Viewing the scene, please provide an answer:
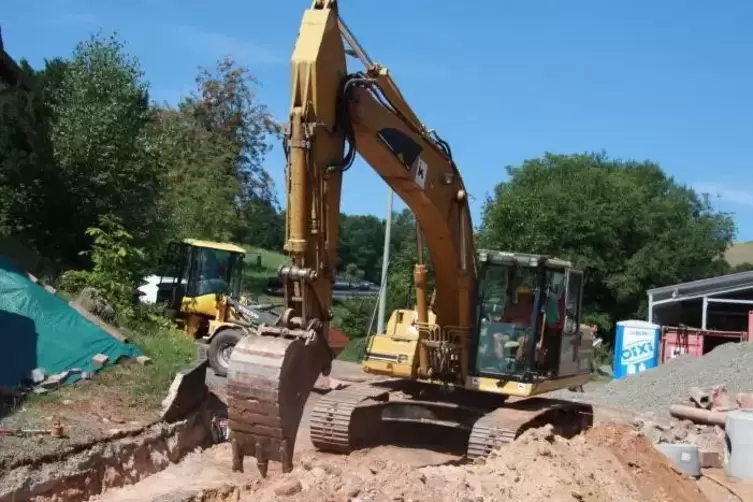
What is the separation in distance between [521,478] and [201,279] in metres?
12.3

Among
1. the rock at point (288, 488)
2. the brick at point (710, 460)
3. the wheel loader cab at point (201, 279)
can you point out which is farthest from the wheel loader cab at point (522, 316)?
the wheel loader cab at point (201, 279)

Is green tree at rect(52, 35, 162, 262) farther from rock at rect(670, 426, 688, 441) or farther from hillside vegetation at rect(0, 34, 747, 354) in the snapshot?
rock at rect(670, 426, 688, 441)

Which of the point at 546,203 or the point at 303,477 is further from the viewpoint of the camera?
the point at 546,203

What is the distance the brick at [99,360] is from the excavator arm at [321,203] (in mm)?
5311

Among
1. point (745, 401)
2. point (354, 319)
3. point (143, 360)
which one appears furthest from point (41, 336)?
point (354, 319)

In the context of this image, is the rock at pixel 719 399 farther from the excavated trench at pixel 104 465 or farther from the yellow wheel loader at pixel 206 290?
the excavated trench at pixel 104 465

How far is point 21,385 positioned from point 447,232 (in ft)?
19.3

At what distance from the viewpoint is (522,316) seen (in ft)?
34.5

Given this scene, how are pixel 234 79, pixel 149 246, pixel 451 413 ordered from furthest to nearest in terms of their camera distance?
1. pixel 234 79
2. pixel 149 246
3. pixel 451 413

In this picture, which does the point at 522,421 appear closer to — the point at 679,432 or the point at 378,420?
the point at 378,420

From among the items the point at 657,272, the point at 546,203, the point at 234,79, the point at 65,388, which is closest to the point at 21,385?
the point at 65,388

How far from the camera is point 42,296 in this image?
13.6 m

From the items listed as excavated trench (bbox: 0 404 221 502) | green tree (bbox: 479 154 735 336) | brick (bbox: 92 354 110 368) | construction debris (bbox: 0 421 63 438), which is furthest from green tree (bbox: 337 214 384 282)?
construction debris (bbox: 0 421 63 438)

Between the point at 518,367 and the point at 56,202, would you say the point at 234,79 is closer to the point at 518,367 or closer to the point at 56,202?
the point at 56,202
